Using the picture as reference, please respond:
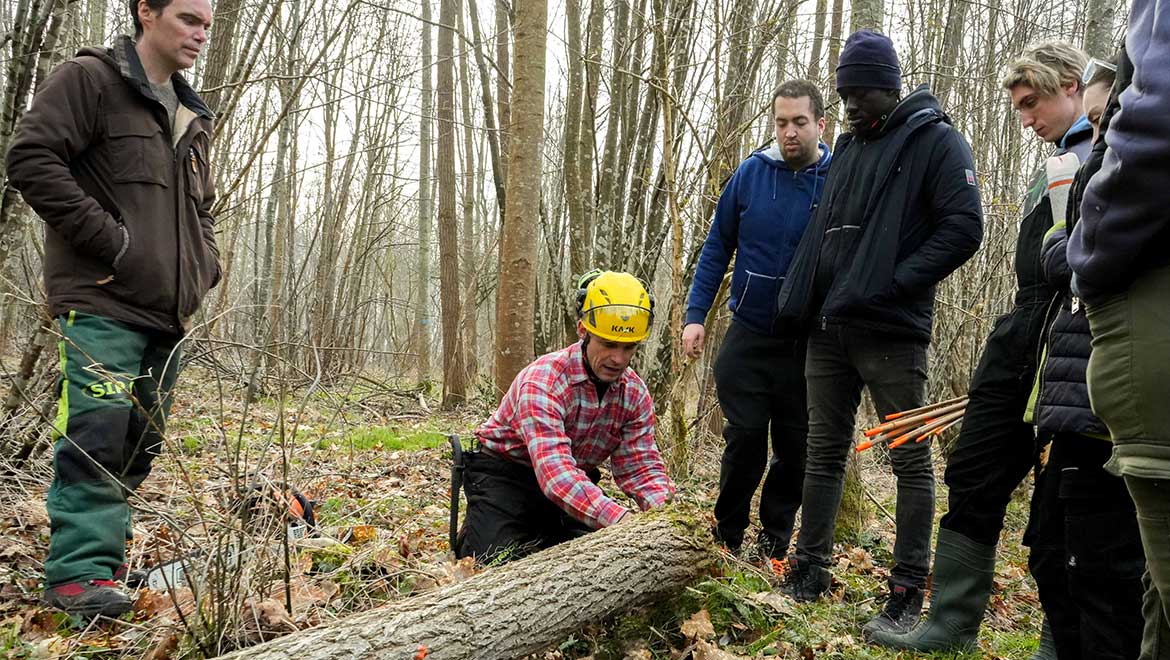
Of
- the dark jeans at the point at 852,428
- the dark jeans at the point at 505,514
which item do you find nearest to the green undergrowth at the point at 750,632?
the dark jeans at the point at 852,428

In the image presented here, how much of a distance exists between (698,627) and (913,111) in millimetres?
2417

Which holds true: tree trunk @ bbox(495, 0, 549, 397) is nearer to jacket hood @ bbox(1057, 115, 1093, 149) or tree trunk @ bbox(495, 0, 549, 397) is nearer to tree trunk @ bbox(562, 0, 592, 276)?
tree trunk @ bbox(562, 0, 592, 276)

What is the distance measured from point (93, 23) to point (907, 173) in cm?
1125

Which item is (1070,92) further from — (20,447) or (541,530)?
(20,447)

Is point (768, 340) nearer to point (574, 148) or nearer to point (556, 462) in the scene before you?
point (556, 462)

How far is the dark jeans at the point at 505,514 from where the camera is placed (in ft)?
12.3

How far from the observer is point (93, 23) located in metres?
10.9

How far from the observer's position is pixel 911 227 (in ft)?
12.2

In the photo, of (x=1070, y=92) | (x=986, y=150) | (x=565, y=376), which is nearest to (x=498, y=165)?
(x=986, y=150)

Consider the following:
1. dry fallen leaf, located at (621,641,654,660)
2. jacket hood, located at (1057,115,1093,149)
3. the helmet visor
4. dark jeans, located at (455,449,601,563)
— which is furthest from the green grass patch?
jacket hood, located at (1057,115,1093,149)

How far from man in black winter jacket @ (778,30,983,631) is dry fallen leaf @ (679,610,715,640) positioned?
0.75 m

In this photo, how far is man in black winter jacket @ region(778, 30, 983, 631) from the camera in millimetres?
3551

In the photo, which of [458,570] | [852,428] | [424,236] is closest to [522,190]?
[852,428]

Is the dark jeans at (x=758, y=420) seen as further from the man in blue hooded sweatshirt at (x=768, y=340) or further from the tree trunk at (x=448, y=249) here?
the tree trunk at (x=448, y=249)
